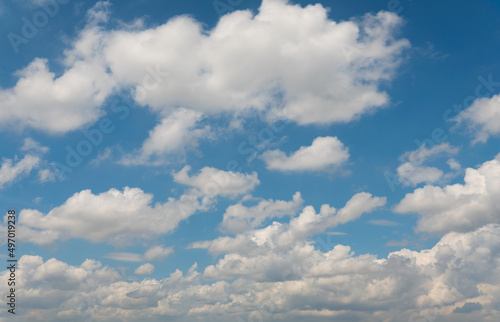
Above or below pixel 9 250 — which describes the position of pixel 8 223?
above

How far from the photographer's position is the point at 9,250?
126438mm

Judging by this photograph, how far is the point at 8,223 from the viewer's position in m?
130

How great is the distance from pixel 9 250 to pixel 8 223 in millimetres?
11971
